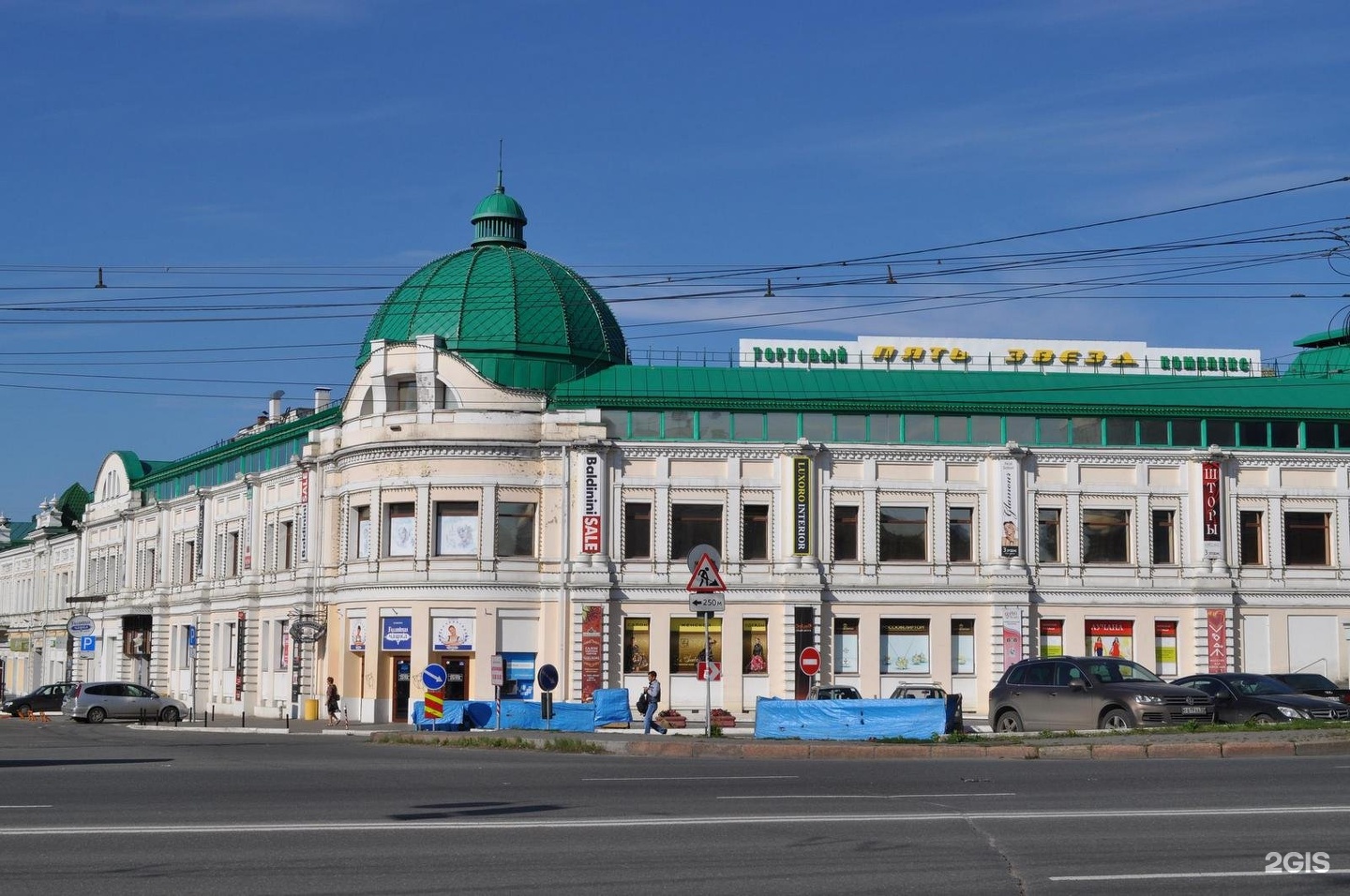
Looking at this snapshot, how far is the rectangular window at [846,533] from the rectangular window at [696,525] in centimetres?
381

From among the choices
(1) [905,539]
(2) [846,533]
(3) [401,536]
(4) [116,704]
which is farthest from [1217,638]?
(4) [116,704]

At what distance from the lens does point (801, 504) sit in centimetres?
5106

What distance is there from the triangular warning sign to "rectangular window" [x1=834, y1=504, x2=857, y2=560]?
76.4 ft

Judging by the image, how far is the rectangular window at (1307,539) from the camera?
53.2 m

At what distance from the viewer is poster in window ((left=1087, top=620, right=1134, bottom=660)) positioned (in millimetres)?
52188

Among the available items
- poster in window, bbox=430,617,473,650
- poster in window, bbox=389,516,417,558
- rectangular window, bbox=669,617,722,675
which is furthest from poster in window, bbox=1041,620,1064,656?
poster in window, bbox=389,516,417,558

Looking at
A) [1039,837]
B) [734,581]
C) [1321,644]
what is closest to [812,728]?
[1039,837]

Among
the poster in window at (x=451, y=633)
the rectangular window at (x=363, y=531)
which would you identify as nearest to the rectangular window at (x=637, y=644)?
the poster in window at (x=451, y=633)

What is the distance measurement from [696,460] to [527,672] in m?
8.58

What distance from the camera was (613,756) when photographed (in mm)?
27469

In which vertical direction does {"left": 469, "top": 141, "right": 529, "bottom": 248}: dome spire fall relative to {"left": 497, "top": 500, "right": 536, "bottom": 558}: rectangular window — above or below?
above

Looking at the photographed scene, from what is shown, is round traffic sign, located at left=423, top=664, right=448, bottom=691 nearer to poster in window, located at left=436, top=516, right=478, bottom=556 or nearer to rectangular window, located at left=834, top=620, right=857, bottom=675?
poster in window, located at left=436, top=516, right=478, bottom=556

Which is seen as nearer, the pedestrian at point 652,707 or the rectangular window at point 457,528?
the pedestrian at point 652,707

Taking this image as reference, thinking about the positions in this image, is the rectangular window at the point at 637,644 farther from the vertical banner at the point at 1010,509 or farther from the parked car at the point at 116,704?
the parked car at the point at 116,704
